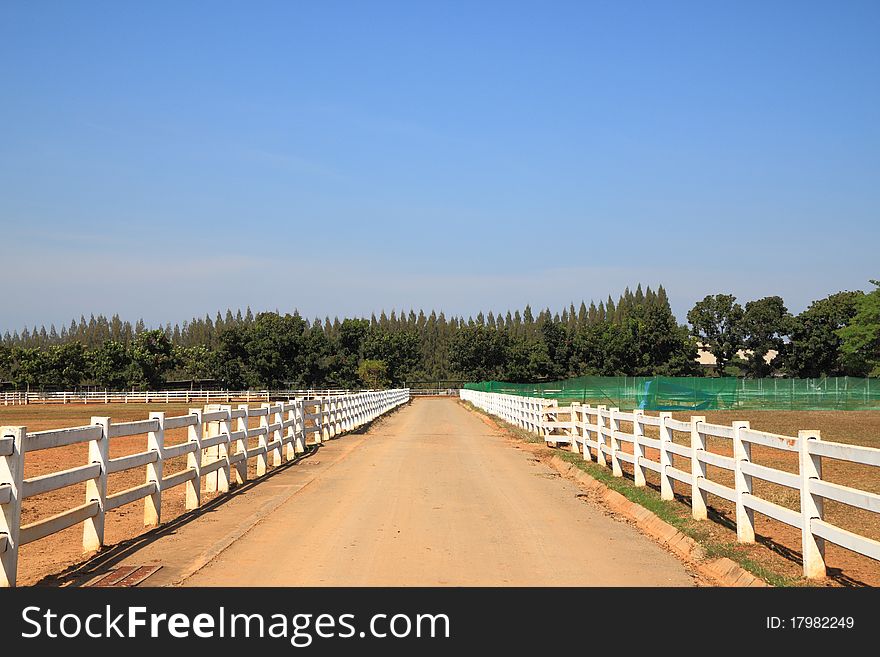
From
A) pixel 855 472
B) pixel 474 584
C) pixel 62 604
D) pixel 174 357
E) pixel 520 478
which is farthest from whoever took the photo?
pixel 174 357

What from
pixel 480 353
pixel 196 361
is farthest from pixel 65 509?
pixel 480 353

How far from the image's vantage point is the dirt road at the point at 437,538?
811 centimetres

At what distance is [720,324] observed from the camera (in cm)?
12838

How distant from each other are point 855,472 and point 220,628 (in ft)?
55.4

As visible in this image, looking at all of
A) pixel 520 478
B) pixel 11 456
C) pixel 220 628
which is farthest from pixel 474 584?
pixel 520 478

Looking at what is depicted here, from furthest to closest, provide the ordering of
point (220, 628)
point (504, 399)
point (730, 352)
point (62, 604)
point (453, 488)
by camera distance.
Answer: point (730, 352)
point (504, 399)
point (453, 488)
point (62, 604)
point (220, 628)

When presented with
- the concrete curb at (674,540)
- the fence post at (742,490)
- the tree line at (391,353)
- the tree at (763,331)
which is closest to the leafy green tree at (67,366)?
the tree line at (391,353)

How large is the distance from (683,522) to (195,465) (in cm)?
695

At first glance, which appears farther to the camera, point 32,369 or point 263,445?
point 32,369

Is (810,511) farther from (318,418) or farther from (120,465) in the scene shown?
(318,418)

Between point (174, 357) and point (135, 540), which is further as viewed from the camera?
point (174, 357)

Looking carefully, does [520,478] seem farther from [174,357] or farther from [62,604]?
[174,357]

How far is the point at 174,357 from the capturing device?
116375 millimetres

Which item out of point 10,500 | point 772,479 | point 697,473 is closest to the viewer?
point 10,500
